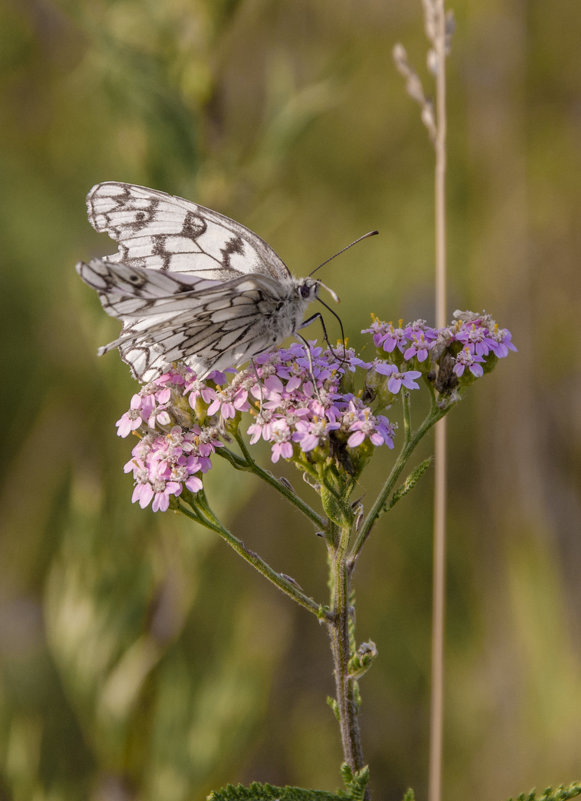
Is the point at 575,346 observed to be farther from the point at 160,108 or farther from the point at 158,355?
the point at 158,355

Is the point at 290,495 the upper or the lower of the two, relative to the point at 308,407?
lower

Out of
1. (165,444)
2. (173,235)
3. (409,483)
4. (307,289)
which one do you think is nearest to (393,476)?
(409,483)

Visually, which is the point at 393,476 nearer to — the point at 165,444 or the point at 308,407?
the point at 308,407

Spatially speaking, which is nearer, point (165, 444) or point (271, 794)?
point (271, 794)

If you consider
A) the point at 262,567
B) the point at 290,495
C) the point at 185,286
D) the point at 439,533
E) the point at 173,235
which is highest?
the point at 173,235

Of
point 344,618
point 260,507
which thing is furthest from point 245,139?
point 344,618

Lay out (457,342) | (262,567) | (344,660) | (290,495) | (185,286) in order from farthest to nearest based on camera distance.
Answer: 1. (457,342)
2. (185,286)
3. (290,495)
4. (262,567)
5. (344,660)
